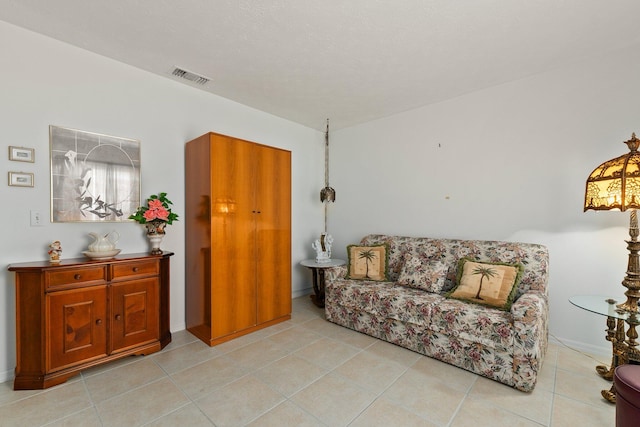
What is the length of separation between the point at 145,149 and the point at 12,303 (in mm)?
1588

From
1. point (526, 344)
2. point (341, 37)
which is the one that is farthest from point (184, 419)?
point (341, 37)

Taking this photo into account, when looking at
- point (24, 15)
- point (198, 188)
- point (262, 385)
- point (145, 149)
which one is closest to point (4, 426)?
point (262, 385)

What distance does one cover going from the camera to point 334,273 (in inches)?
131

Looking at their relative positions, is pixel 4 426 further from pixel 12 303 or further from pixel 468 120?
pixel 468 120

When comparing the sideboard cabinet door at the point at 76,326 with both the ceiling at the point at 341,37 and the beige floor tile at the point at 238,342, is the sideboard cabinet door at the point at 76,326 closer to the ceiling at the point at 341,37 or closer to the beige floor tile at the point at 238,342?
the beige floor tile at the point at 238,342

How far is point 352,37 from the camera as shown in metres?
2.24

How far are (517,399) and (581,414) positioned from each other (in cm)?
33

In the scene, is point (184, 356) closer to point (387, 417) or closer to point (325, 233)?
point (387, 417)

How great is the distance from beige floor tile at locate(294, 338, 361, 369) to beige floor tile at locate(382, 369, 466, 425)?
0.51 m

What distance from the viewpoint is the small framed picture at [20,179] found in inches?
84.4

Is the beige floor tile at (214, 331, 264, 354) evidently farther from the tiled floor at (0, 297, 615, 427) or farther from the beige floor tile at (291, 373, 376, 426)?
the beige floor tile at (291, 373, 376, 426)

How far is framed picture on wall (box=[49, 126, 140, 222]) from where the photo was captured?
7.64 feet

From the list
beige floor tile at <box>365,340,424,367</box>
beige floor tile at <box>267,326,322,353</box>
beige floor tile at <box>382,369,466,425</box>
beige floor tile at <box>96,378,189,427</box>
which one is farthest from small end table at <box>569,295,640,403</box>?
beige floor tile at <box>96,378,189,427</box>

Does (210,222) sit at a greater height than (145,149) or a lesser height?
lesser
